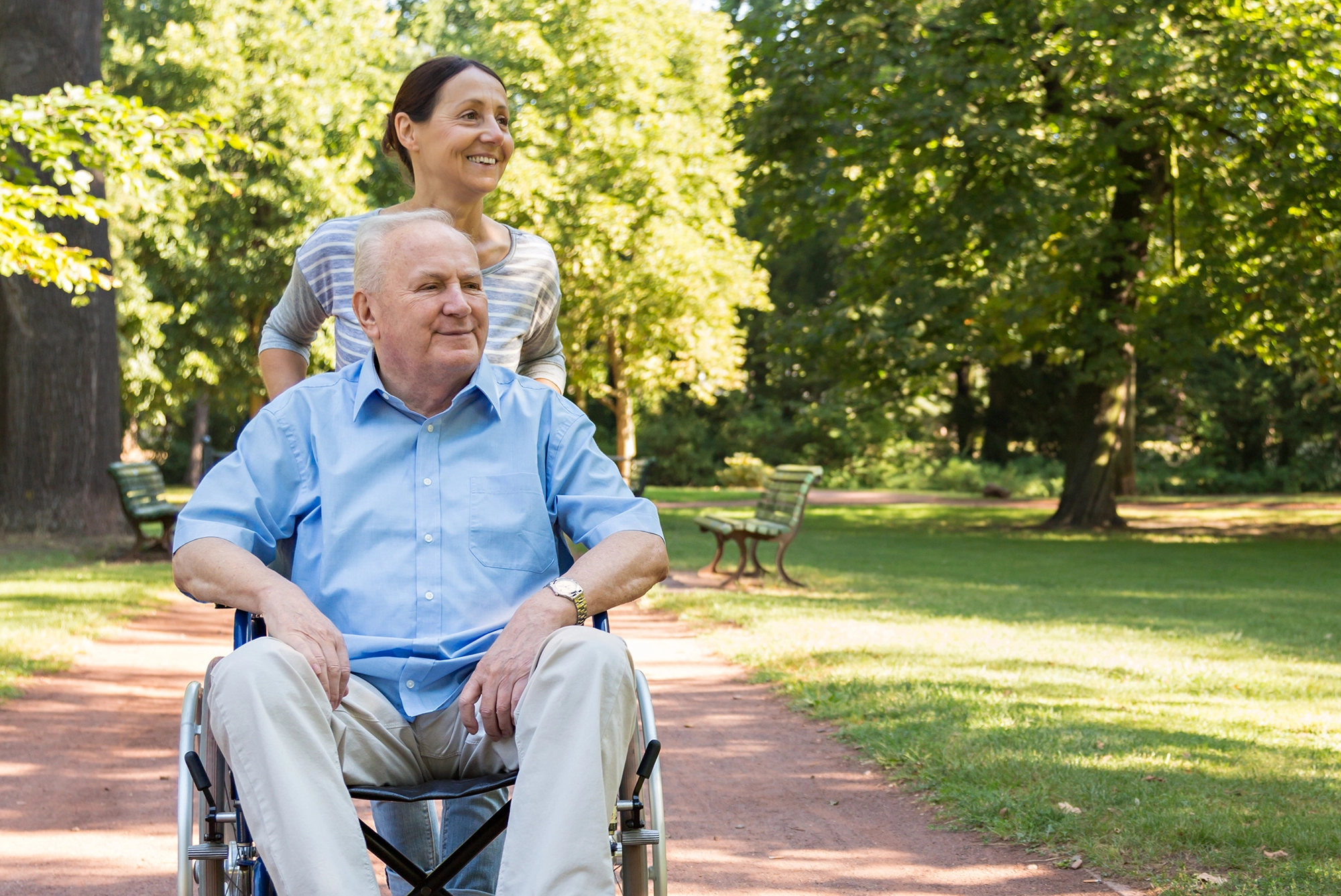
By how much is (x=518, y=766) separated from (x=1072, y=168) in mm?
17375

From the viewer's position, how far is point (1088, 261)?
60.3ft

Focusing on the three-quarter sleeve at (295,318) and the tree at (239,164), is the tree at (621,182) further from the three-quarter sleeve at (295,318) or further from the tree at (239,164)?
the three-quarter sleeve at (295,318)

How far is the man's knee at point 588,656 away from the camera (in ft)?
7.88

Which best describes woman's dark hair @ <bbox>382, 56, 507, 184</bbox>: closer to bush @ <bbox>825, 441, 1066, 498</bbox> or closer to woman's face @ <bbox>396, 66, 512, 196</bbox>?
woman's face @ <bbox>396, 66, 512, 196</bbox>

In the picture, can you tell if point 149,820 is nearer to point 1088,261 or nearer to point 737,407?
point 1088,261

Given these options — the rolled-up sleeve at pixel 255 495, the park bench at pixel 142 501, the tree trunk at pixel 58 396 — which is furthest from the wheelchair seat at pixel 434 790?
the tree trunk at pixel 58 396

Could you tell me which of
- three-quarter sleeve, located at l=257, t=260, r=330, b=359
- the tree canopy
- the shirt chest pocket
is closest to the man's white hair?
the shirt chest pocket

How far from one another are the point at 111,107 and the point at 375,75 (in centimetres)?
1954

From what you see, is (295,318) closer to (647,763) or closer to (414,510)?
(414,510)

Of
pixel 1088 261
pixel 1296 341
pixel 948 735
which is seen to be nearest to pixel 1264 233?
pixel 1088 261

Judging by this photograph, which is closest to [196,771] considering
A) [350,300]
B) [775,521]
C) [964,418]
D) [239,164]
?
[350,300]

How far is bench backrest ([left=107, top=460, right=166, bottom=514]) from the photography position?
12844 millimetres

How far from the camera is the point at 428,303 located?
2.77m

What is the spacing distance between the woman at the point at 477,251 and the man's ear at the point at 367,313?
377 mm
